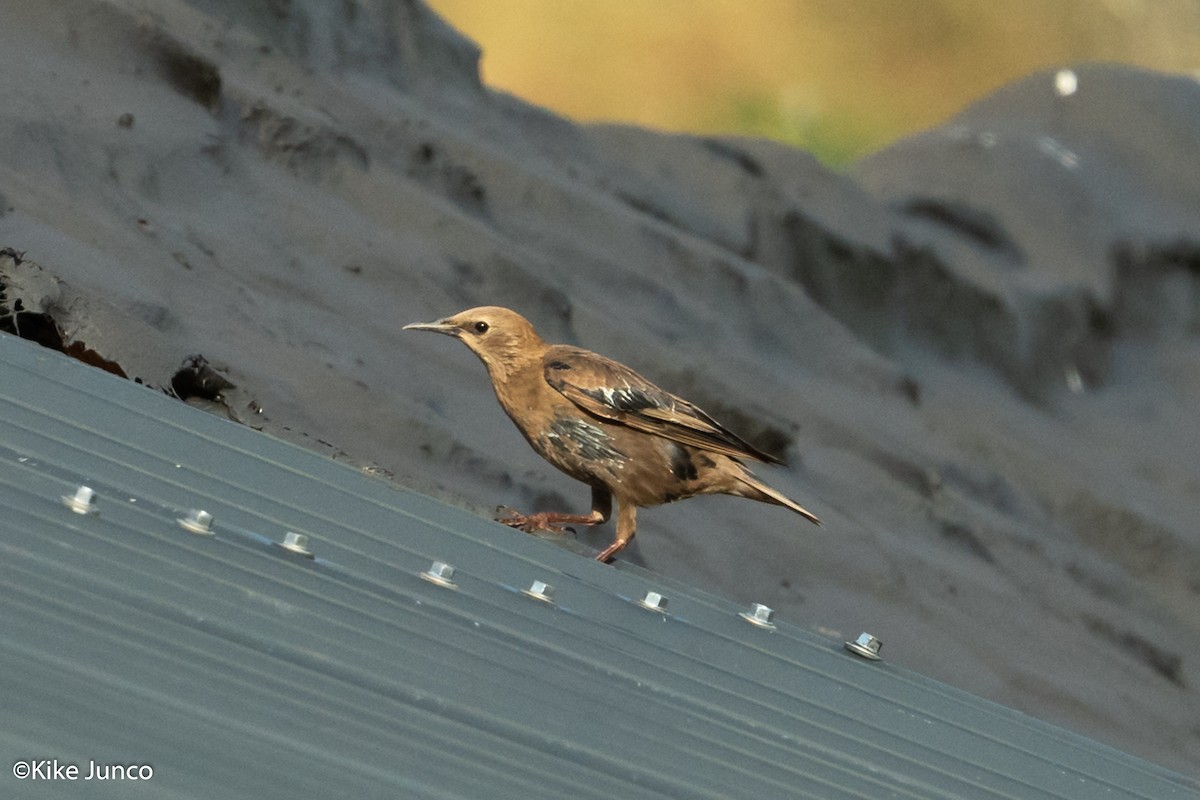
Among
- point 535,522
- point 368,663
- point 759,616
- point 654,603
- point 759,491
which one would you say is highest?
point 759,491

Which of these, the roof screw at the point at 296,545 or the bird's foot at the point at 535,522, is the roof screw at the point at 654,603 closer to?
the bird's foot at the point at 535,522

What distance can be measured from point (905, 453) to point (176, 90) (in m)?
5.56

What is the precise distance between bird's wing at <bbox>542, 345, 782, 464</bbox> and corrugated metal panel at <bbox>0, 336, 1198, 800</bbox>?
73 cm

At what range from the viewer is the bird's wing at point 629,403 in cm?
624

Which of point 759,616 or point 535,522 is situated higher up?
point 535,522

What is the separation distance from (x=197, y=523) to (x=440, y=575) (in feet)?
2.10

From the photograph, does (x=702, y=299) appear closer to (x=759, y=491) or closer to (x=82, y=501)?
(x=759, y=491)

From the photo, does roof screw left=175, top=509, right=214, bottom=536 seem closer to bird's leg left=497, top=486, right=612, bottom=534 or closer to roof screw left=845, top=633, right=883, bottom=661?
roof screw left=845, top=633, right=883, bottom=661

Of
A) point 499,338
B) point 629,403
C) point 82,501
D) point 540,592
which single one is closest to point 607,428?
point 629,403

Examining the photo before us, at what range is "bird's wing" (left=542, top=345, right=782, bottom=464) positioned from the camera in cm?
624

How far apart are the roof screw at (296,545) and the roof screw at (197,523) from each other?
0.17m

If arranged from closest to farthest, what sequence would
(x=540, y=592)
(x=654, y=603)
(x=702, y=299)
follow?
1. (x=540, y=592)
2. (x=654, y=603)
3. (x=702, y=299)

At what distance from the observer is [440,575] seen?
409 centimetres

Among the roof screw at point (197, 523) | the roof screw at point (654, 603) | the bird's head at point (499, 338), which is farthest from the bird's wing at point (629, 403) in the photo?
the roof screw at point (197, 523)
